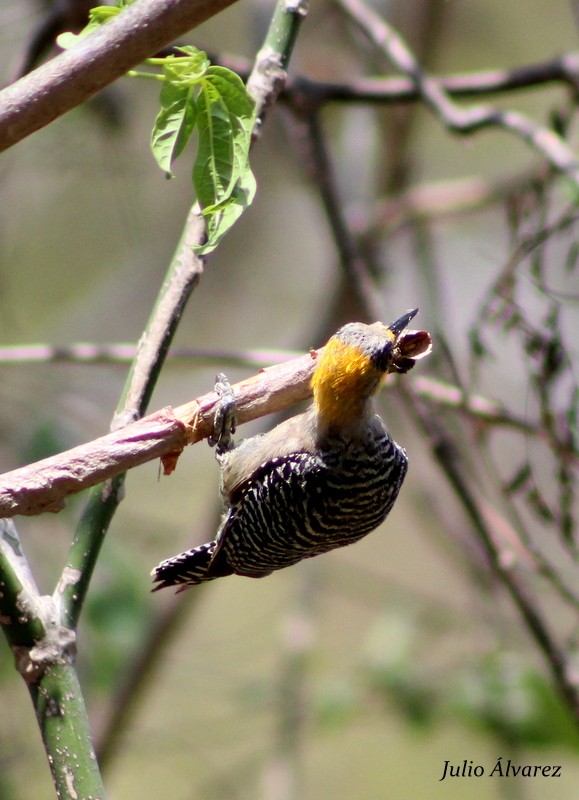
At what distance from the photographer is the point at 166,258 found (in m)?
6.01

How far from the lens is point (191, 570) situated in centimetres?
225

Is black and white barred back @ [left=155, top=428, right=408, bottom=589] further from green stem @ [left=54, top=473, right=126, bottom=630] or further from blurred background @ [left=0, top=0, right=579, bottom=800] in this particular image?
green stem @ [left=54, top=473, right=126, bottom=630]

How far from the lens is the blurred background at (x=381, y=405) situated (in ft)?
11.5

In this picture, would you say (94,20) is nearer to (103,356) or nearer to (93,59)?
(93,59)

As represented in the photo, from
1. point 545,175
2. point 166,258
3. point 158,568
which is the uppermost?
point 166,258

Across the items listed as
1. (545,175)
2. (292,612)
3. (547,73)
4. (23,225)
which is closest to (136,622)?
(292,612)

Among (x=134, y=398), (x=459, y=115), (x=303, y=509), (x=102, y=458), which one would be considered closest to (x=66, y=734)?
(x=102, y=458)

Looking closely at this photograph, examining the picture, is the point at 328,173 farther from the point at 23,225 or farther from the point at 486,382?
the point at 23,225

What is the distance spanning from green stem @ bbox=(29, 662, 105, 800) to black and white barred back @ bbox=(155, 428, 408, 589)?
60cm

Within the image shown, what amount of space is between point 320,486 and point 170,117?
1.03 m

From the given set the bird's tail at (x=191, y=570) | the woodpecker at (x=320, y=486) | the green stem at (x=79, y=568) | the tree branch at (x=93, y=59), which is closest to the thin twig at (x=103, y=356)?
the woodpecker at (x=320, y=486)

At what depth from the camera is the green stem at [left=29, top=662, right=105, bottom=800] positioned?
1363 millimetres

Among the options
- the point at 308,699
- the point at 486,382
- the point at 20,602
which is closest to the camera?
the point at 20,602

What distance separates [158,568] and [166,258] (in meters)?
4.15
